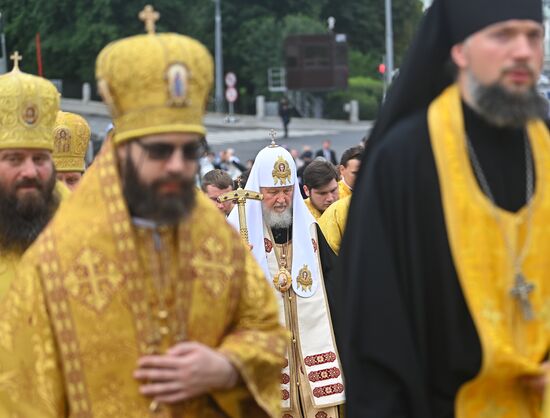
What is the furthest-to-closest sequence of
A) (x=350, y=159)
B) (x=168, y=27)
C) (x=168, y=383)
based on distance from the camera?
(x=168, y=27), (x=350, y=159), (x=168, y=383)

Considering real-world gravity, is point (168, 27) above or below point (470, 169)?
above

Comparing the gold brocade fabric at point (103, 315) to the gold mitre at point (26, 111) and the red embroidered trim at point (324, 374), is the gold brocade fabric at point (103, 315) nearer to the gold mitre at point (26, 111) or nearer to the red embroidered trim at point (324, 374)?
the gold mitre at point (26, 111)

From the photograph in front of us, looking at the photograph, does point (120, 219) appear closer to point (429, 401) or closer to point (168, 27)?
point (429, 401)

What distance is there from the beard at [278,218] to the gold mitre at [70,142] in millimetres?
1657

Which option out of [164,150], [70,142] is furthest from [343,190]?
[164,150]

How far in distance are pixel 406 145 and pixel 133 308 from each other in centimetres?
101

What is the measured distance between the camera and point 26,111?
624 centimetres

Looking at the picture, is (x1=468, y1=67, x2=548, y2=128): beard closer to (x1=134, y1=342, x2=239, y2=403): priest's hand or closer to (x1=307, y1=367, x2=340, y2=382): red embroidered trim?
(x1=134, y1=342, x2=239, y2=403): priest's hand

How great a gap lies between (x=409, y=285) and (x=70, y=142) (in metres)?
3.57

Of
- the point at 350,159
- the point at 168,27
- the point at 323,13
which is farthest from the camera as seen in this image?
the point at 323,13

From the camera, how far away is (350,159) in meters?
12.0

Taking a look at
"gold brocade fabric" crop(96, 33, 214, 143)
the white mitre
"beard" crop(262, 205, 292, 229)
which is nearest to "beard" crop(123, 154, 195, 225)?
"gold brocade fabric" crop(96, 33, 214, 143)

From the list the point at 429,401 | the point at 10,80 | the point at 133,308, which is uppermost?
the point at 10,80

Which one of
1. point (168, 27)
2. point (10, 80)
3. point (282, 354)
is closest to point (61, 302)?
point (282, 354)
